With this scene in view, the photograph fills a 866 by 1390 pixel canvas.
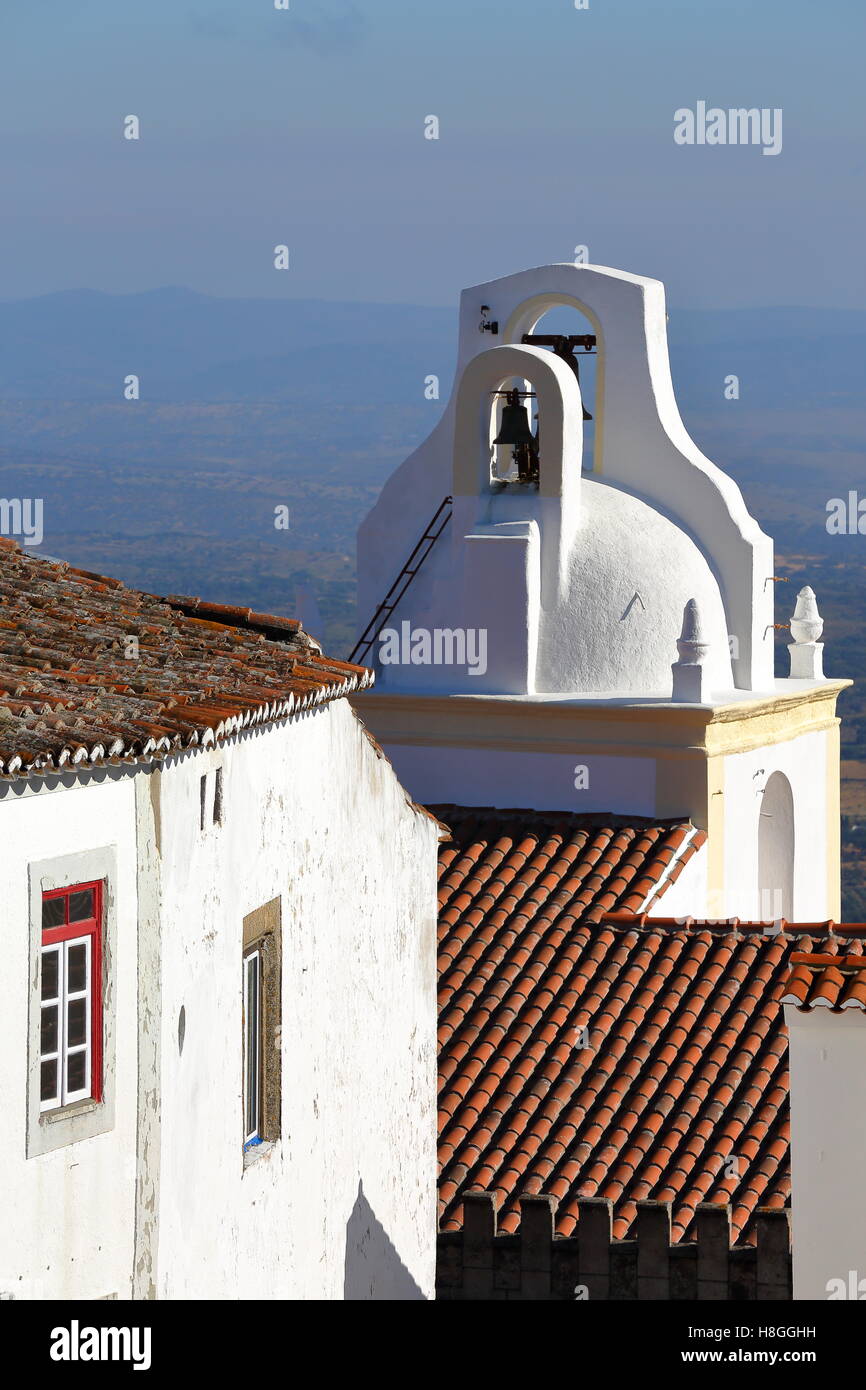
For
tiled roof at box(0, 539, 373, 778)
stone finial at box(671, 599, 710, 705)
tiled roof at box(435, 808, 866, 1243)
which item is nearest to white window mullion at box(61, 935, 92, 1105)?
tiled roof at box(0, 539, 373, 778)

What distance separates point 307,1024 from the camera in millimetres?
15711

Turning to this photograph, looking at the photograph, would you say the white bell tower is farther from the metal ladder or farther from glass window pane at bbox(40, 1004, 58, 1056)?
glass window pane at bbox(40, 1004, 58, 1056)

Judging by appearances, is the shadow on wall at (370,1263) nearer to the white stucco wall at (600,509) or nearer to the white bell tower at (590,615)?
the white bell tower at (590,615)

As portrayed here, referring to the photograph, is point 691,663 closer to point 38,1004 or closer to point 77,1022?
point 77,1022

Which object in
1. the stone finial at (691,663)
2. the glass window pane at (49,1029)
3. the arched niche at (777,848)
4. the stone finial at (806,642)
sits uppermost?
the stone finial at (806,642)

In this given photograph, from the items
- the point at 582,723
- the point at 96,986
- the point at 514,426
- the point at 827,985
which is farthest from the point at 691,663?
the point at 96,986

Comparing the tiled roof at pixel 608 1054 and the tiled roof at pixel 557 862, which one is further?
the tiled roof at pixel 557 862

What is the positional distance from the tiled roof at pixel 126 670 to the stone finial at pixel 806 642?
12.5 metres

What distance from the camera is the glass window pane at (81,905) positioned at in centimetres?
1174

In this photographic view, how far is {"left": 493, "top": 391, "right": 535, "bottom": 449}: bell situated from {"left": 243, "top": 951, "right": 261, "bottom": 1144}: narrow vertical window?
11798 millimetres

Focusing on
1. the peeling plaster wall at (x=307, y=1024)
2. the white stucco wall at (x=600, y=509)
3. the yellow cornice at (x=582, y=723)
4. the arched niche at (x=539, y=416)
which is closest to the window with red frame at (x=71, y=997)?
the peeling plaster wall at (x=307, y=1024)

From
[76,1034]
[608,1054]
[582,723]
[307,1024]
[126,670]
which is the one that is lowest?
[76,1034]

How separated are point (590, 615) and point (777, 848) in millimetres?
3860
